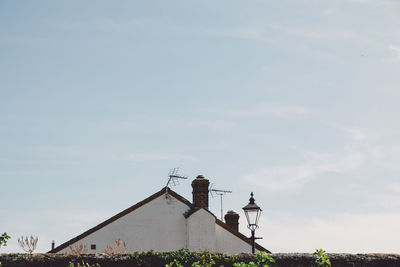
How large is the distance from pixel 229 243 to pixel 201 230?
1.61 meters

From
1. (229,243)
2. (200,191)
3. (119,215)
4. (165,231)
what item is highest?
(200,191)

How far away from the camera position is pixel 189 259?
43.7 ft

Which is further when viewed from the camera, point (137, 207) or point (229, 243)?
point (229, 243)

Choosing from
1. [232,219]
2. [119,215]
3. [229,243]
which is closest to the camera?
[119,215]

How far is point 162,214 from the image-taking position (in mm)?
26516

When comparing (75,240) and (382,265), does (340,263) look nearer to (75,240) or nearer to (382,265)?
(382,265)

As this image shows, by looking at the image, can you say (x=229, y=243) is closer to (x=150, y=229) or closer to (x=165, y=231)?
(x=165, y=231)

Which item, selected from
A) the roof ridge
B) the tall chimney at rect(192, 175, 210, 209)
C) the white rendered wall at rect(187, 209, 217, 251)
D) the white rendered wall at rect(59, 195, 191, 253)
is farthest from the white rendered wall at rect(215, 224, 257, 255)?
the roof ridge

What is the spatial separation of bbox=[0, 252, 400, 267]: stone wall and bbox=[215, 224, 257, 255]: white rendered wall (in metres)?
13.2

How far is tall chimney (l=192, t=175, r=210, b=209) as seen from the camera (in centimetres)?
2692

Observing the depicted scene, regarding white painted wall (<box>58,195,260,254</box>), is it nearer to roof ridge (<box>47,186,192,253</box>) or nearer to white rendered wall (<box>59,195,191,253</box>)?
white rendered wall (<box>59,195,191,253</box>)

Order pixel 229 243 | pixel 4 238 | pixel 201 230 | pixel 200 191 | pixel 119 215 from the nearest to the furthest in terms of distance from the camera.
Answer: pixel 4 238, pixel 119 215, pixel 201 230, pixel 229 243, pixel 200 191

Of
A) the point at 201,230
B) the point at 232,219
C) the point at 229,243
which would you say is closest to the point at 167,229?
the point at 201,230

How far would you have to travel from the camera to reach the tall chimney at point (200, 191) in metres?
26.9
